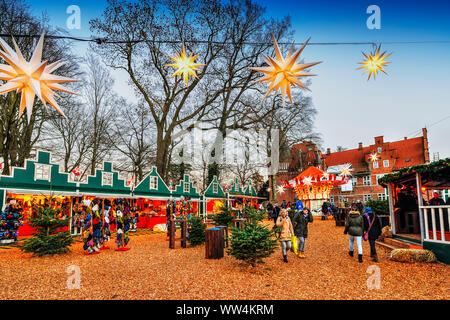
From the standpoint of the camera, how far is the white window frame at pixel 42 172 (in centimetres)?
1348

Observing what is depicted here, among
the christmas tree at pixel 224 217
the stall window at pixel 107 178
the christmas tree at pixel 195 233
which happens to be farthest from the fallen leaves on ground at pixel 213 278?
the stall window at pixel 107 178

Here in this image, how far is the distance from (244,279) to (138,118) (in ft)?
90.6

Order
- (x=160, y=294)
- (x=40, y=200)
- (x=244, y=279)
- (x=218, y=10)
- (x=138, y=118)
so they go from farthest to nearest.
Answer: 1. (x=138, y=118)
2. (x=218, y=10)
3. (x=40, y=200)
4. (x=244, y=279)
5. (x=160, y=294)

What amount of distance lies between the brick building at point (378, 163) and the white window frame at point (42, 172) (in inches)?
1603

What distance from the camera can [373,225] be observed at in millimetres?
8156

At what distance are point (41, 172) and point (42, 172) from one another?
47 mm

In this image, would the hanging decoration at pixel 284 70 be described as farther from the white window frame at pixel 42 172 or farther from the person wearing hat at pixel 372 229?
the white window frame at pixel 42 172

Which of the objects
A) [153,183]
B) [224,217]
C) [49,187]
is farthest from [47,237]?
[153,183]

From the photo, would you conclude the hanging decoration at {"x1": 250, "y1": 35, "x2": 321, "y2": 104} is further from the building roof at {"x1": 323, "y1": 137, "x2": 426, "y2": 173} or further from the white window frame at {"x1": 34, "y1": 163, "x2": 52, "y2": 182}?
the building roof at {"x1": 323, "y1": 137, "x2": 426, "y2": 173}

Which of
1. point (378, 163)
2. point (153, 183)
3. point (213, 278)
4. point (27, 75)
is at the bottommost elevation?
point (213, 278)

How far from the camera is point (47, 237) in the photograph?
9.21 m

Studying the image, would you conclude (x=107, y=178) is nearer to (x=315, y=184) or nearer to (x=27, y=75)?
(x=27, y=75)
